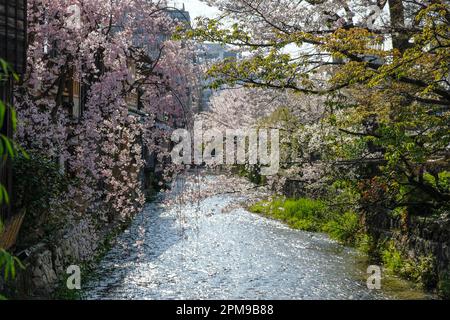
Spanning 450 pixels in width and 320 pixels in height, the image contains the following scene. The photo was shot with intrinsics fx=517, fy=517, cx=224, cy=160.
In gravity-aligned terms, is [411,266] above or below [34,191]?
below

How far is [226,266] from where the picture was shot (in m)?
13.4

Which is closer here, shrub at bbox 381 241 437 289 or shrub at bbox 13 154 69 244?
shrub at bbox 13 154 69 244

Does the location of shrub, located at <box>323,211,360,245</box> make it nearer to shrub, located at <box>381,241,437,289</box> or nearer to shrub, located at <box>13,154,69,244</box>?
shrub, located at <box>381,241,437,289</box>

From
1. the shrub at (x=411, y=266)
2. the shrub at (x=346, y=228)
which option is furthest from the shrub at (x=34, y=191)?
the shrub at (x=346, y=228)

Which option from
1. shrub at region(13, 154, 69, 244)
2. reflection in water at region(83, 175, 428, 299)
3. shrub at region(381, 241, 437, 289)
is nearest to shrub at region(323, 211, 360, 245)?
reflection in water at region(83, 175, 428, 299)

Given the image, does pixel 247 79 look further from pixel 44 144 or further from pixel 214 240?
pixel 214 240

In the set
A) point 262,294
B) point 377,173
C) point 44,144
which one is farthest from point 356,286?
point 44,144

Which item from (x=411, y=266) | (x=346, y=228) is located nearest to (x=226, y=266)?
(x=411, y=266)

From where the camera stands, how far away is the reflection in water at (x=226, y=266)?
10984mm

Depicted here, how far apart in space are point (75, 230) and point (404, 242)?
27.3 ft

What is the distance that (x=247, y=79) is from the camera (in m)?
10.7

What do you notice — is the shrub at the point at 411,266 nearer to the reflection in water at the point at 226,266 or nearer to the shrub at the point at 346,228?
the reflection in water at the point at 226,266

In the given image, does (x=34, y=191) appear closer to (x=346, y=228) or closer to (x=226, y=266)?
(x=226, y=266)

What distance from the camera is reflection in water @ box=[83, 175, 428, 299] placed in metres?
11.0
